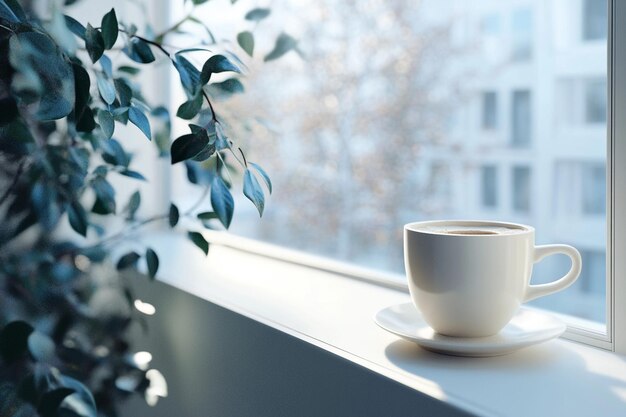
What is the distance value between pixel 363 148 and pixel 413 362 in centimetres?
167

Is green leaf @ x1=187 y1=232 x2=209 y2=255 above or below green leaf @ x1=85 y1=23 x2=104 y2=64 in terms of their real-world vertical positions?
below

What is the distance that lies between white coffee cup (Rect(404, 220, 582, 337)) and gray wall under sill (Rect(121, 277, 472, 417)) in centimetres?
9

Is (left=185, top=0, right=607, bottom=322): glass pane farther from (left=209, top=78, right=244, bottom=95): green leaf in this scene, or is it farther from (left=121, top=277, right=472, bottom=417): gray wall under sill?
(left=209, top=78, right=244, bottom=95): green leaf

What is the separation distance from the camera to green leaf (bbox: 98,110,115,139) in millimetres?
576

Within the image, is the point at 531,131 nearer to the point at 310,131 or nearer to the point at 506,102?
the point at 506,102

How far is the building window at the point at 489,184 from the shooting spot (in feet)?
8.40

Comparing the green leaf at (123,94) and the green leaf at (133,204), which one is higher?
the green leaf at (123,94)

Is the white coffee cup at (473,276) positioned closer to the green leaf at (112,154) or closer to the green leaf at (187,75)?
the green leaf at (187,75)

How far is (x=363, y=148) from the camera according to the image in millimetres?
2275

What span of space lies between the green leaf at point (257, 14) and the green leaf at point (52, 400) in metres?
0.55

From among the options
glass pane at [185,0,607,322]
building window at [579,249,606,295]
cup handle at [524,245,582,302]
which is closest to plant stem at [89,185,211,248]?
cup handle at [524,245,582,302]

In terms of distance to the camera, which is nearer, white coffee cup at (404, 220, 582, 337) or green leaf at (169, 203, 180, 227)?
white coffee cup at (404, 220, 582, 337)

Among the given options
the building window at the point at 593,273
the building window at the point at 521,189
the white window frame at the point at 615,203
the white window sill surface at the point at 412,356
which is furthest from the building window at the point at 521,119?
the white window frame at the point at 615,203

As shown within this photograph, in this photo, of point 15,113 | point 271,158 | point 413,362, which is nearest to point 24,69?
point 15,113
